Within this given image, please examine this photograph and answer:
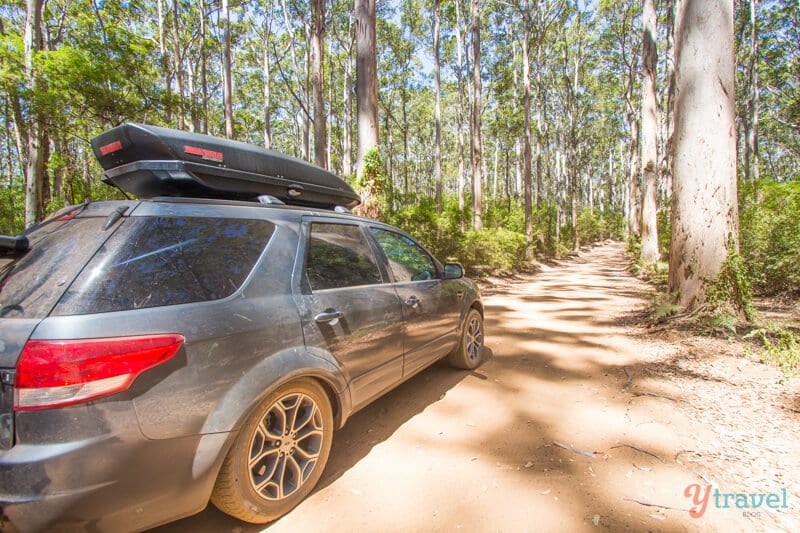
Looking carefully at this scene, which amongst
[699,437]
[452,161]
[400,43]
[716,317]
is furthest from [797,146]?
[699,437]

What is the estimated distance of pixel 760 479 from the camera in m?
2.18

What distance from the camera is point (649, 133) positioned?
13.3m

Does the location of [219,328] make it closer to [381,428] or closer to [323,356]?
[323,356]

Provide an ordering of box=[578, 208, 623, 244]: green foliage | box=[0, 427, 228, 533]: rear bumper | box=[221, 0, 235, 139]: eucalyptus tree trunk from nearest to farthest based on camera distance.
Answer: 1. box=[0, 427, 228, 533]: rear bumper
2. box=[221, 0, 235, 139]: eucalyptus tree trunk
3. box=[578, 208, 623, 244]: green foliage

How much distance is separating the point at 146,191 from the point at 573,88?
32.5 metres

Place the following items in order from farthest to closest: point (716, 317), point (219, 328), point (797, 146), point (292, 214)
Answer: point (797, 146) → point (716, 317) → point (292, 214) → point (219, 328)

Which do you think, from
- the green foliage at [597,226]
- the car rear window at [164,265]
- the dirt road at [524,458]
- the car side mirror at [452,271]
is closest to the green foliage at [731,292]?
the dirt road at [524,458]

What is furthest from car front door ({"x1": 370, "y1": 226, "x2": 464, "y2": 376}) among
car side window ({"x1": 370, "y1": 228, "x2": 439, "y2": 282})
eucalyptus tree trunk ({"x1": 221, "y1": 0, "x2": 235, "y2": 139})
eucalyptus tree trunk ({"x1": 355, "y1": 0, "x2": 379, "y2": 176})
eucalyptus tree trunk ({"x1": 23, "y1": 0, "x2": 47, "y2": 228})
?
eucalyptus tree trunk ({"x1": 221, "y1": 0, "x2": 235, "y2": 139})

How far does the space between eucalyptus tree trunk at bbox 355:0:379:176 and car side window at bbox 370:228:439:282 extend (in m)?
4.52

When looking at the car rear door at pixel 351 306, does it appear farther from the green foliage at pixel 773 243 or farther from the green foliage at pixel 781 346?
the green foliage at pixel 773 243

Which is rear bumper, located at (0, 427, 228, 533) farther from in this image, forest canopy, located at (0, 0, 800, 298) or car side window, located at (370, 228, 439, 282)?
forest canopy, located at (0, 0, 800, 298)

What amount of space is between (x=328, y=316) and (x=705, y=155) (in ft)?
19.3

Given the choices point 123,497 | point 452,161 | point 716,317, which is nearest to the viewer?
point 123,497

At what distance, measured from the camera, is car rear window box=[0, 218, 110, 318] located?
149cm
